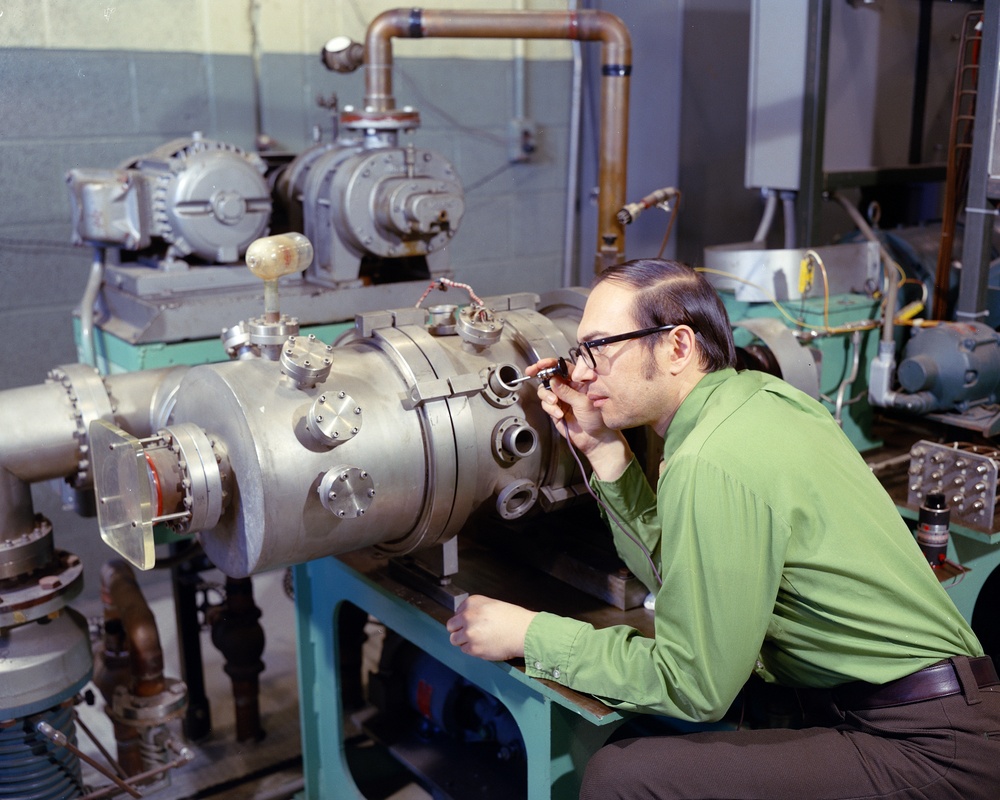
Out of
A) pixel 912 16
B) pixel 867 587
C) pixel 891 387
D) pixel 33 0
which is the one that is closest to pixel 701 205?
pixel 912 16

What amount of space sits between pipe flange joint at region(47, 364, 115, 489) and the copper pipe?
3.09ft

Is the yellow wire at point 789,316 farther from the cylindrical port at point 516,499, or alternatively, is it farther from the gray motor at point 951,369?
the cylindrical port at point 516,499

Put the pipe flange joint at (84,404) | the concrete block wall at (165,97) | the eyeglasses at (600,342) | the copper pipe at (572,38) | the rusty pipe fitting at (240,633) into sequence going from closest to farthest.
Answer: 1. the eyeglasses at (600,342)
2. the pipe flange joint at (84,404)
3. the rusty pipe fitting at (240,633)
4. the copper pipe at (572,38)
5. the concrete block wall at (165,97)

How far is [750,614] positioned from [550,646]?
0.76 ft

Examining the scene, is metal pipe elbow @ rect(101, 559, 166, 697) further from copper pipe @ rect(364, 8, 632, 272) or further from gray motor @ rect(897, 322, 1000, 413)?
gray motor @ rect(897, 322, 1000, 413)

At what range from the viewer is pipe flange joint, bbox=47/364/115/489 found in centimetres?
139

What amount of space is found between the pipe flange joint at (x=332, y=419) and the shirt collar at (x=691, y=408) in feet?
1.19

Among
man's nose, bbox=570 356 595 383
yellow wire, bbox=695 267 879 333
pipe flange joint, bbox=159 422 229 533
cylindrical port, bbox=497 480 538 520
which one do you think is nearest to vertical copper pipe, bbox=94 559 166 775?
pipe flange joint, bbox=159 422 229 533

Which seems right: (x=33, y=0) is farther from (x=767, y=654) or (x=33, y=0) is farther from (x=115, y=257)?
(x=767, y=654)

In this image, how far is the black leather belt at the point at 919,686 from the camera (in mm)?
1135

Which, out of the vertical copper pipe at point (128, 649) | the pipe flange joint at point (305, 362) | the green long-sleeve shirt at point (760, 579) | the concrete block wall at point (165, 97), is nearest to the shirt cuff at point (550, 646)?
the green long-sleeve shirt at point (760, 579)

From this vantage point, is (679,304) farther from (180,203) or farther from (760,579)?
(180,203)

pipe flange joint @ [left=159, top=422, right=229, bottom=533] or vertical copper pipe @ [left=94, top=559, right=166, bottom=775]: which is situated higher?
pipe flange joint @ [left=159, top=422, right=229, bottom=533]

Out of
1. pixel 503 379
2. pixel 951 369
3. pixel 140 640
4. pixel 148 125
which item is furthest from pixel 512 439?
pixel 148 125
